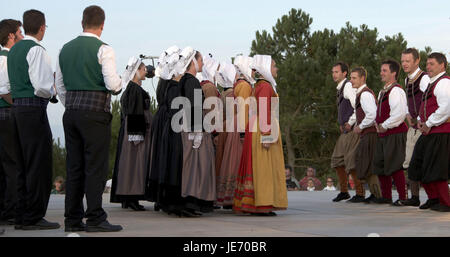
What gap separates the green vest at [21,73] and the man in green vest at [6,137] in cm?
44

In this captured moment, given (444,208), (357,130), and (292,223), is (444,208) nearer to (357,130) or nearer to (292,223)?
(357,130)

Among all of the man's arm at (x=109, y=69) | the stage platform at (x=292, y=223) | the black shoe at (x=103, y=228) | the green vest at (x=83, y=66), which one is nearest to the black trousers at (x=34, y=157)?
the stage platform at (x=292, y=223)

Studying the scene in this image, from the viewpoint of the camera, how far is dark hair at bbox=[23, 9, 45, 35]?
647cm

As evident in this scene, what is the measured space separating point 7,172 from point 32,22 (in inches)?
59.2

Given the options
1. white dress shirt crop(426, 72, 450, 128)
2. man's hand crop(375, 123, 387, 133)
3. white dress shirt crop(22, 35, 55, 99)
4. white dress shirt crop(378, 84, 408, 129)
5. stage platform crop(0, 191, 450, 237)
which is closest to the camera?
stage platform crop(0, 191, 450, 237)

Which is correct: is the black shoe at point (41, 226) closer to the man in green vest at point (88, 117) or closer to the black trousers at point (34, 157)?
the black trousers at point (34, 157)

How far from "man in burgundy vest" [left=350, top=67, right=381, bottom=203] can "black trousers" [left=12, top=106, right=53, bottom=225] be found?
496 centimetres

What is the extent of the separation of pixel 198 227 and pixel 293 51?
24.7 meters

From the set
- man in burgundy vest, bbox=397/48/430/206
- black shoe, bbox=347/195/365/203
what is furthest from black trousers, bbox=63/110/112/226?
black shoe, bbox=347/195/365/203

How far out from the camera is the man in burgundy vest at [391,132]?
943 centimetres

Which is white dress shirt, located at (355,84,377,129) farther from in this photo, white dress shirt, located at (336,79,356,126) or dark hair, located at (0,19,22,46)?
dark hair, located at (0,19,22,46)
